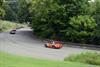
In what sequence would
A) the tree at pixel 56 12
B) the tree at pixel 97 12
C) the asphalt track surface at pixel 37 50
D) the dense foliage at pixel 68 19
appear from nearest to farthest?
the asphalt track surface at pixel 37 50 < the dense foliage at pixel 68 19 < the tree at pixel 97 12 < the tree at pixel 56 12

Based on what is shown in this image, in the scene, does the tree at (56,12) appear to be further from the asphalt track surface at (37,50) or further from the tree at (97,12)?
the asphalt track surface at (37,50)

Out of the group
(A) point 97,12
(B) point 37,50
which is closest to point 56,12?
(A) point 97,12

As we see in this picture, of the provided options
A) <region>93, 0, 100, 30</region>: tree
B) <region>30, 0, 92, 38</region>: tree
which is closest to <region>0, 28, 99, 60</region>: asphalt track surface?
<region>93, 0, 100, 30</region>: tree

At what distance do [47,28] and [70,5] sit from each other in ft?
31.3

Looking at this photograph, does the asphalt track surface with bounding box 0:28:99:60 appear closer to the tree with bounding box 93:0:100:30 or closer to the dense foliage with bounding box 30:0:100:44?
the dense foliage with bounding box 30:0:100:44

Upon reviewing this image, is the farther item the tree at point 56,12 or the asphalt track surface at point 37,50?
the tree at point 56,12

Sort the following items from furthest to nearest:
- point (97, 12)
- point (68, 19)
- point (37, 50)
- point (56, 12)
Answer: point (56, 12) → point (68, 19) → point (97, 12) → point (37, 50)

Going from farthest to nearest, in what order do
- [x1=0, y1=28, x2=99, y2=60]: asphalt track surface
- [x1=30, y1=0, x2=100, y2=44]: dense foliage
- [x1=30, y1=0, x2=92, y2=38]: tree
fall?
[x1=30, y1=0, x2=92, y2=38]: tree
[x1=30, y1=0, x2=100, y2=44]: dense foliage
[x1=0, y1=28, x2=99, y2=60]: asphalt track surface

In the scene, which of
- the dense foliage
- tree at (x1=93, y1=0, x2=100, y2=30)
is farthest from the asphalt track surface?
tree at (x1=93, y1=0, x2=100, y2=30)

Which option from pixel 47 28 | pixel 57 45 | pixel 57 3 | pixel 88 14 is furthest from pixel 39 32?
pixel 57 45

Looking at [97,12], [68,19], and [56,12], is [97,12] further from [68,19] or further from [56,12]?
[56,12]

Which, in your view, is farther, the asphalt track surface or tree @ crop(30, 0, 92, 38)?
tree @ crop(30, 0, 92, 38)

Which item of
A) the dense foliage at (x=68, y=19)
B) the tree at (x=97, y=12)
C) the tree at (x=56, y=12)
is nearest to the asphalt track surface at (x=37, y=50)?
the dense foliage at (x=68, y=19)

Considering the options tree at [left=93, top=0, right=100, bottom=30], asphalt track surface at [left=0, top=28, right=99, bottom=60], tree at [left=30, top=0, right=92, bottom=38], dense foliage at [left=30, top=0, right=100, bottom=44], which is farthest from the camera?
tree at [left=30, top=0, right=92, bottom=38]
